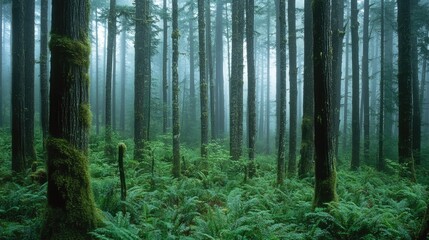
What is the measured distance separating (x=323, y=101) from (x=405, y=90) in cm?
774

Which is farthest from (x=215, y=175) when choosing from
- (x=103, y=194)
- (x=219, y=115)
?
(x=219, y=115)

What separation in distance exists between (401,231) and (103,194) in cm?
638

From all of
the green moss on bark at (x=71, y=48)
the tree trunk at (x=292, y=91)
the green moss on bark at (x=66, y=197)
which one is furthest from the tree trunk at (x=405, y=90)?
the green moss on bark at (x=71, y=48)

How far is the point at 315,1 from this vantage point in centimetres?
632

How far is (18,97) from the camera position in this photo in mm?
10406

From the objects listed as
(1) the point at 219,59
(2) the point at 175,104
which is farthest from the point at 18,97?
(1) the point at 219,59

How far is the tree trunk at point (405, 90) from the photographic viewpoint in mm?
11375

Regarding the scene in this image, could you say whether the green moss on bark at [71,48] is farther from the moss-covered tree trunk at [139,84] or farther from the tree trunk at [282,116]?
the moss-covered tree trunk at [139,84]

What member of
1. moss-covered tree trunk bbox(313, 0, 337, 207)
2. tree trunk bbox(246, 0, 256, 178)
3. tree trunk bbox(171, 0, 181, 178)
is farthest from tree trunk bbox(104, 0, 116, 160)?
moss-covered tree trunk bbox(313, 0, 337, 207)

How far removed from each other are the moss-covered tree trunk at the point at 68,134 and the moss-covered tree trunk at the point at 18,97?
6.82 m

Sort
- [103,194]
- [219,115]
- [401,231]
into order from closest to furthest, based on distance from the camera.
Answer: [401,231] < [103,194] < [219,115]

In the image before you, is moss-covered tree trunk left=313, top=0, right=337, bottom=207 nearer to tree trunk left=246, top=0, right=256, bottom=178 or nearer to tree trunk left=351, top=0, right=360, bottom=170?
tree trunk left=246, top=0, right=256, bottom=178

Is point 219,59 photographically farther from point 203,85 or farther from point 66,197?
point 66,197

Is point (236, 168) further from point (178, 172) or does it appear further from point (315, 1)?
point (315, 1)
